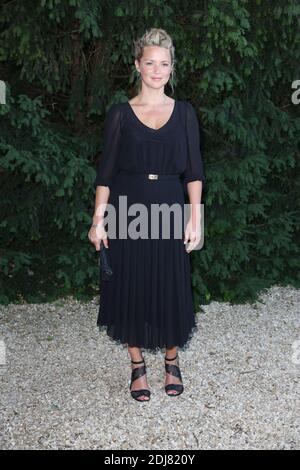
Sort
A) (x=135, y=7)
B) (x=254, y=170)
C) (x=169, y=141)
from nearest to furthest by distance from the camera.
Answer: (x=169, y=141) → (x=135, y=7) → (x=254, y=170)

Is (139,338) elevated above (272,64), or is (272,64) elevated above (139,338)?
(272,64)

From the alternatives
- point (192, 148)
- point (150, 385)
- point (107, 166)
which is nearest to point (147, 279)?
point (107, 166)

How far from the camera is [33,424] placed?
11.6 feet

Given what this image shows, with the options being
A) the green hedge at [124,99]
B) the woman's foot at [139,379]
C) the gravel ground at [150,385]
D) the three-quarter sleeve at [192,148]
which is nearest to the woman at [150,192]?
the three-quarter sleeve at [192,148]

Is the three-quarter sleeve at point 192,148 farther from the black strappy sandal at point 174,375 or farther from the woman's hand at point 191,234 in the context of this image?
the black strappy sandal at point 174,375

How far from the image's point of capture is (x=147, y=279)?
3.46 m

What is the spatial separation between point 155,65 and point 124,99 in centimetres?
180

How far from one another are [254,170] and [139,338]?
2.37m

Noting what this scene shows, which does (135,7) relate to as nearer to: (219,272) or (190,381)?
(219,272)

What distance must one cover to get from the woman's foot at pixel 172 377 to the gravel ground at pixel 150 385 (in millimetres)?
59

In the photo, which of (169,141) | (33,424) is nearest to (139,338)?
(33,424)

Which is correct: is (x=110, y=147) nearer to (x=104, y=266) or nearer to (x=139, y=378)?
(x=104, y=266)

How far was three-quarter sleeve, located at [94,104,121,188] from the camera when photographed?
3.27m

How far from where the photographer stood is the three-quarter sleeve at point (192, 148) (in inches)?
132
